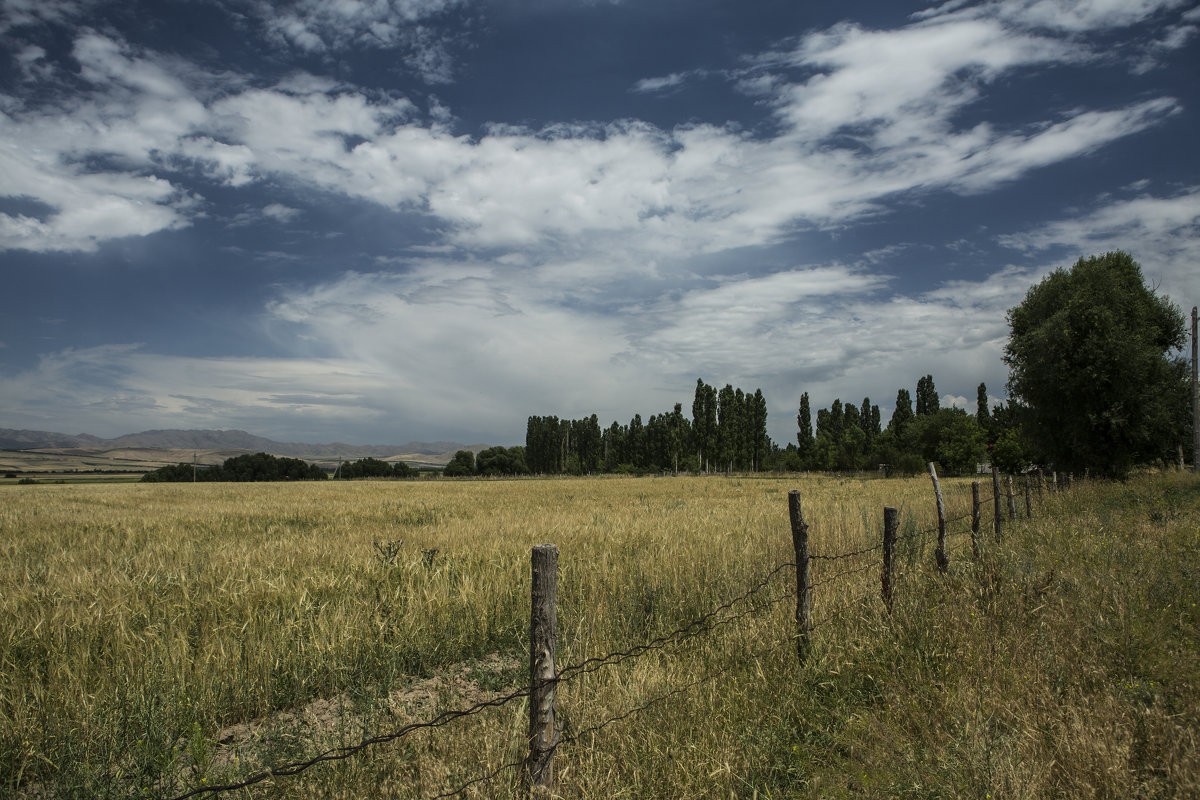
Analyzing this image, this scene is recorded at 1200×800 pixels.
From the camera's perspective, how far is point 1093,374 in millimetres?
26078

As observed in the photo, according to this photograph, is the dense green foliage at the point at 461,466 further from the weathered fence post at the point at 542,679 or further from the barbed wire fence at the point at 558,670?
the weathered fence post at the point at 542,679

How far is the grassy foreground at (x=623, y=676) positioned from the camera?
11.6ft

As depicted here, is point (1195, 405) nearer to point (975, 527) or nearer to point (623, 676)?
point (975, 527)

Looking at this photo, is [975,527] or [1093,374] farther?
[1093,374]

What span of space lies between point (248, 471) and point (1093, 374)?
98.0m

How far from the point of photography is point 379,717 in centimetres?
416

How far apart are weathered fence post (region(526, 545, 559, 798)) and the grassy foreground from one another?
1.20 ft

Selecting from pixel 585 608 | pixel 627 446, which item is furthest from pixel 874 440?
pixel 585 608

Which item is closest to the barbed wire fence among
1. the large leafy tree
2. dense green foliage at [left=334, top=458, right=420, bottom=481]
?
the large leafy tree

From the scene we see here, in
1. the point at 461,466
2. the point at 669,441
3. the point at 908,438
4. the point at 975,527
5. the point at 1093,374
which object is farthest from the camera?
the point at 461,466

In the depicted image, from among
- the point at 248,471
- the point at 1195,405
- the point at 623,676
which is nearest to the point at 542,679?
the point at 623,676

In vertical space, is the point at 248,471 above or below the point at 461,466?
below

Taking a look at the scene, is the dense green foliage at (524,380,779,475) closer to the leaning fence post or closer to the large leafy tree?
the large leafy tree

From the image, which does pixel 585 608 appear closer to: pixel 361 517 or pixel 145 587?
pixel 145 587
